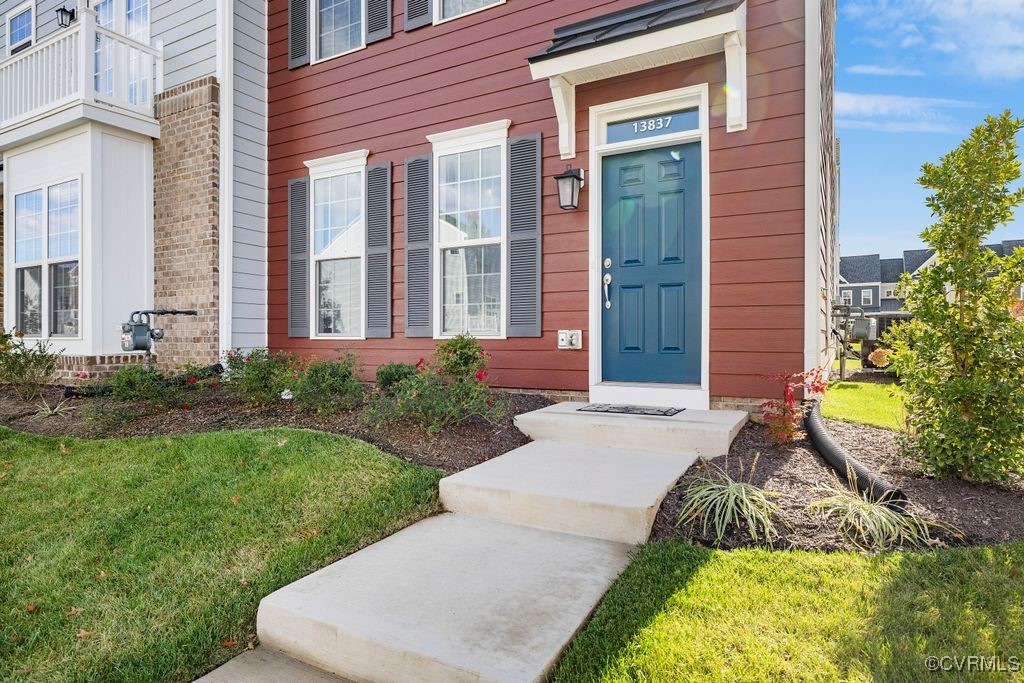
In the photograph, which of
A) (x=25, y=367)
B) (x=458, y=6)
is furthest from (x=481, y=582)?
(x=25, y=367)

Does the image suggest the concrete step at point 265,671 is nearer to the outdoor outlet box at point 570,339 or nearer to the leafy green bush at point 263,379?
the leafy green bush at point 263,379

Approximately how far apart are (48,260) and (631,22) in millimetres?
7140

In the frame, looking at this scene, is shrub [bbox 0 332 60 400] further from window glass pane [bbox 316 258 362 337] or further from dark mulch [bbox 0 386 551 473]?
window glass pane [bbox 316 258 362 337]

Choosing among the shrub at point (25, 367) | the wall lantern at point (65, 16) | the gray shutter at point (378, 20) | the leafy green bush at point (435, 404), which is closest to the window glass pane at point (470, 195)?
the gray shutter at point (378, 20)

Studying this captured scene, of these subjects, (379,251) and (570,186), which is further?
(379,251)

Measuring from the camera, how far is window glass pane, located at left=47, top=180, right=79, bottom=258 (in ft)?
21.5

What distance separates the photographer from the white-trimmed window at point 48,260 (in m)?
6.61

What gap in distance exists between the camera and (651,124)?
4.61m

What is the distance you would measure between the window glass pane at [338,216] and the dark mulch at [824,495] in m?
4.47

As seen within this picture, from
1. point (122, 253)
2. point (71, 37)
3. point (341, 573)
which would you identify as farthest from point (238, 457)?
point (71, 37)

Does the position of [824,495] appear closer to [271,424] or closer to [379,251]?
[271,424]

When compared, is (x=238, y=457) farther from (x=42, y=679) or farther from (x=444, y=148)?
(x=444, y=148)

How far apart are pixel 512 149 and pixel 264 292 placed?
11.8ft

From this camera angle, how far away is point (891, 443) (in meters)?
3.64
